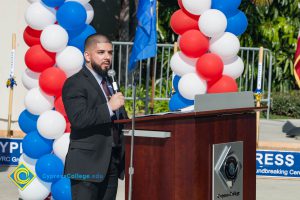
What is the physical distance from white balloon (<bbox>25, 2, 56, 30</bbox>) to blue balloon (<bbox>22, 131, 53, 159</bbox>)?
3.85 feet

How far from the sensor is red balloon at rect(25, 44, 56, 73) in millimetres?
8586

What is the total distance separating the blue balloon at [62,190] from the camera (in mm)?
8281

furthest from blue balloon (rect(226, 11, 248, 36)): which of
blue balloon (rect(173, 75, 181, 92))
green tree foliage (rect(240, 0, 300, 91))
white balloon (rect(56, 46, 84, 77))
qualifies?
green tree foliage (rect(240, 0, 300, 91))

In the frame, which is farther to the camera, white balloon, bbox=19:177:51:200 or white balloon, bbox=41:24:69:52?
white balloon, bbox=19:177:51:200

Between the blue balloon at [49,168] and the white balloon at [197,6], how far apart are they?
10.3 ft

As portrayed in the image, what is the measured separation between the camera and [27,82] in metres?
8.86

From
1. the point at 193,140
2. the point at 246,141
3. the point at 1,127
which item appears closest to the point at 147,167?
the point at 193,140

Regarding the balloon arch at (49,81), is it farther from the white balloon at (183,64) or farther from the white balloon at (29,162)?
the white balloon at (183,64)

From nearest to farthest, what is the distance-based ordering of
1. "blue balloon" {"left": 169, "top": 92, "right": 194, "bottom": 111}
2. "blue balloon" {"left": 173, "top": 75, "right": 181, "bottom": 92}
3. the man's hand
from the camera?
the man's hand, "blue balloon" {"left": 169, "top": 92, "right": 194, "bottom": 111}, "blue balloon" {"left": 173, "top": 75, "right": 181, "bottom": 92}

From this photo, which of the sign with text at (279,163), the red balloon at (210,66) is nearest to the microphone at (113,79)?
the red balloon at (210,66)

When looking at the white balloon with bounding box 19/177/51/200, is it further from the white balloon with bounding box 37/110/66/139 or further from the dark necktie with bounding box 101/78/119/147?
the dark necktie with bounding box 101/78/119/147

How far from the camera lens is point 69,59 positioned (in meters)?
8.42

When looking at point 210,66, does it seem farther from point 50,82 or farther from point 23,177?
point 23,177

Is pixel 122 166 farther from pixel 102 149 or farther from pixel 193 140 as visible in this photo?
pixel 193 140
